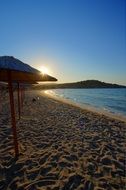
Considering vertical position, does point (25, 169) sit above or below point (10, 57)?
→ below

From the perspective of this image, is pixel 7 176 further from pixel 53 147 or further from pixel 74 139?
pixel 74 139

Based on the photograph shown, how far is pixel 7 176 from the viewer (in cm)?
512

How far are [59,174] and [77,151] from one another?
70.7 inches

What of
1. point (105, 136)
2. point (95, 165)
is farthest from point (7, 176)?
point (105, 136)

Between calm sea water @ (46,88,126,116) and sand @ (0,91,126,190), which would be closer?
sand @ (0,91,126,190)

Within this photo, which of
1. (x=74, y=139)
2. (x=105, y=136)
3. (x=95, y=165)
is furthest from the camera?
(x=105, y=136)

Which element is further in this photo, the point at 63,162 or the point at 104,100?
the point at 104,100

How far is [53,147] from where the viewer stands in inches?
285

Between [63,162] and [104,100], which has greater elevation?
[63,162]

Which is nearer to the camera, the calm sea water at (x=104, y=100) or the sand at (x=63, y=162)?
the sand at (x=63, y=162)

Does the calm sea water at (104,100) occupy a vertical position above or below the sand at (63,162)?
below

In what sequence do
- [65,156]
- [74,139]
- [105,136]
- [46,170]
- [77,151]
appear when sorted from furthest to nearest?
[105,136] < [74,139] < [77,151] < [65,156] < [46,170]

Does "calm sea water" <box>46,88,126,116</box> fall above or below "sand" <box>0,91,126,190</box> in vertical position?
below

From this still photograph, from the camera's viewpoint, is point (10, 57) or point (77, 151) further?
point (77, 151)
